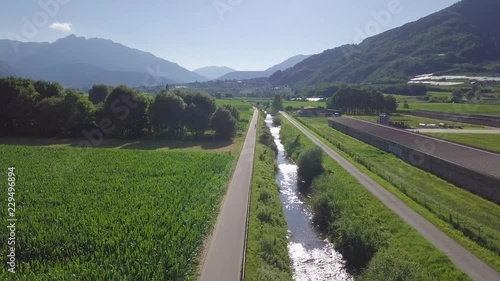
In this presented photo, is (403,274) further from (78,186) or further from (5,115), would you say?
(5,115)

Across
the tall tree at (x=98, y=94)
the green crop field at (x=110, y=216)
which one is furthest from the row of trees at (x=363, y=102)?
the green crop field at (x=110, y=216)

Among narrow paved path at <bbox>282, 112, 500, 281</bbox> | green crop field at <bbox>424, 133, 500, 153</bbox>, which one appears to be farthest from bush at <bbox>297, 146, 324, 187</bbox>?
green crop field at <bbox>424, 133, 500, 153</bbox>

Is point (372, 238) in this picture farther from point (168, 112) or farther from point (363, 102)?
point (363, 102)

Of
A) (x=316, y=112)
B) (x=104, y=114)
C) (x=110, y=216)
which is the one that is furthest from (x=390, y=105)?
(x=110, y=216)

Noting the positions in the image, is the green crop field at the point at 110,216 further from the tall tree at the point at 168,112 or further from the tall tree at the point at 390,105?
the tall tree at the point at 390,105

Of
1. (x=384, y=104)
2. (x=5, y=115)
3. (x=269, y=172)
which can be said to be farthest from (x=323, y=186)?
(x=384, y=104)

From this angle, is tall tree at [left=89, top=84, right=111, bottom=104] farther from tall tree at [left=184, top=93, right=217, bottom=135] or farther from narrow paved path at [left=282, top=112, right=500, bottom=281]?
narrow paved path at [left=282, top=112, right=500, bottom=281]

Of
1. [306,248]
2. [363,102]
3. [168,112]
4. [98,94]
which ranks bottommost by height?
[306,248]
